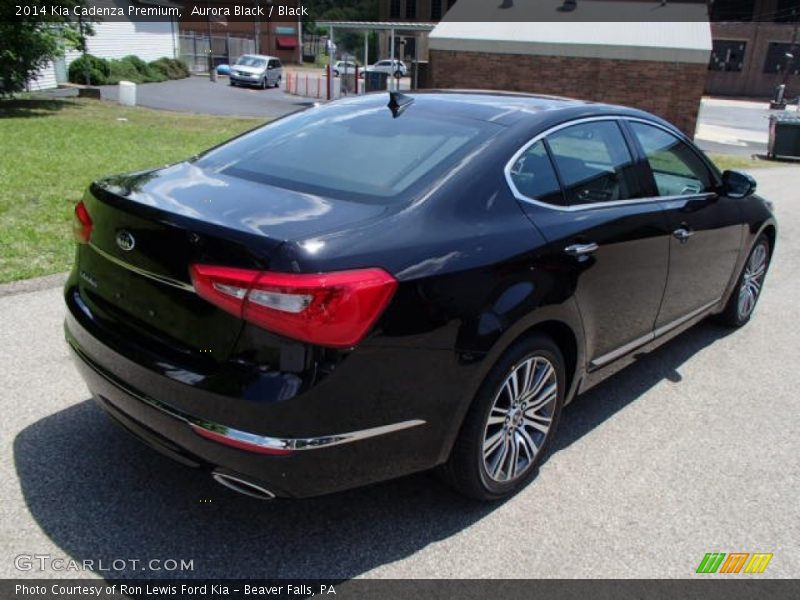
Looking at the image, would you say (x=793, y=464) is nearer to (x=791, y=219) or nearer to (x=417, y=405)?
(x=417, y=405)

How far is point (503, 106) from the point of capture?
338cm

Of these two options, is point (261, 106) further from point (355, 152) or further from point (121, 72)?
point (355, 152)

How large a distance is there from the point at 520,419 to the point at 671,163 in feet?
6.82

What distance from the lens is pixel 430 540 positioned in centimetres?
276

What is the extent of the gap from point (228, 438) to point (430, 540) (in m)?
0.95

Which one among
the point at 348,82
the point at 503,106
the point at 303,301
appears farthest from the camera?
the point at 348,82

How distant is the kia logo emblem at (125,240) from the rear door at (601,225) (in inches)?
59.9

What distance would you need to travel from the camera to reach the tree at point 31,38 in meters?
17.3

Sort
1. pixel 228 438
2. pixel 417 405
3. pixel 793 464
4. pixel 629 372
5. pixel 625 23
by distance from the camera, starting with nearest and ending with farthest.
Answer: pixel 228 438, pixel 417 405, pixel 793 464, pixel 629 372, pixel 625 23

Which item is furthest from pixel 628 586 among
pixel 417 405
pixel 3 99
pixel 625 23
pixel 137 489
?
pixel 625 23

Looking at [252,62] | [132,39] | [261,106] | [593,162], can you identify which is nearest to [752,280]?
[593,162]

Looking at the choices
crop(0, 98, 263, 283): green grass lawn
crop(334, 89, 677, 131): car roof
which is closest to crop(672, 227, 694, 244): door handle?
crop(334, 89, 677, 131): car roof

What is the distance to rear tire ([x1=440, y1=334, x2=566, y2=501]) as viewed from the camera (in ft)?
9.02

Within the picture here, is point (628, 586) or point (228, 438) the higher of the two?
point (228, 438)
